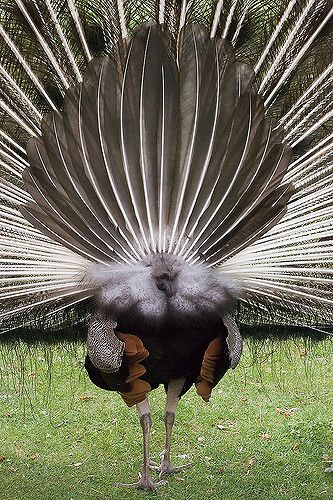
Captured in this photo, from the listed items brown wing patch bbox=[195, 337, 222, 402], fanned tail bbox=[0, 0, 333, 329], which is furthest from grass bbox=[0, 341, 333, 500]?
fanned tail bbox=[0, 0, 333, 329]

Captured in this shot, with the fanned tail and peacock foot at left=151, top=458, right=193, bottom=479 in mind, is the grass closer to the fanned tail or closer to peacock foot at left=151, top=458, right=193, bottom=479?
peacock foot at left=151, top=458, right=193, bottom=479

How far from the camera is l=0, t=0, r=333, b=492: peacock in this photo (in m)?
3.50

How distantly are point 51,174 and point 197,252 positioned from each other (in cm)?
81

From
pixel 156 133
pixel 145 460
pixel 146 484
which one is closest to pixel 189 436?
pixel 146 484

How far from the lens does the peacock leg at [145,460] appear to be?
15.4ft

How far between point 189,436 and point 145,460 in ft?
5.07

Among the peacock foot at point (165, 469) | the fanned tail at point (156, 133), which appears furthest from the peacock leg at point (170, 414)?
the fanned tail at point (156, 133)

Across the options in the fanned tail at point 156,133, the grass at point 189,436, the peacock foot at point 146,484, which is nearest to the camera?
the fanned tail at point 156,133

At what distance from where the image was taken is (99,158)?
11.7ft

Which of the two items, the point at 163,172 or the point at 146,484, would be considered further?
the point at 146,484

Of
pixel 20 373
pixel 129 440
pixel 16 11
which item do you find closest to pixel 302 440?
pixel 129 440

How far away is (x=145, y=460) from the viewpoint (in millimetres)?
4965

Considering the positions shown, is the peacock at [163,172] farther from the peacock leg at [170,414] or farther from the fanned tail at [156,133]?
the peacock leg at [170,414]

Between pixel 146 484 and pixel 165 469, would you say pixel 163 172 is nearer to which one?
pixel 146 484
